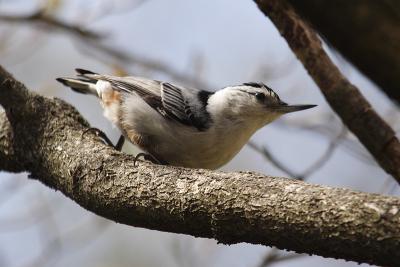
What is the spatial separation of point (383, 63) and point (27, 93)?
2.09m

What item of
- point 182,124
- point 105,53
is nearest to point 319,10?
point 182,124

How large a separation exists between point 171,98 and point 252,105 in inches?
18.7

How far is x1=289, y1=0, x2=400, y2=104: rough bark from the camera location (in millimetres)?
829

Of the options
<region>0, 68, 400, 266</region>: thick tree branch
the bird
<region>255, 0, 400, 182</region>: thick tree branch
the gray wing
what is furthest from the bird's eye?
<region>0, 68, 400, 266</region>: thick tree branch

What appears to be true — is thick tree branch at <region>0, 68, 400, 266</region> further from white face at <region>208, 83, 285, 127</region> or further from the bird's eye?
the bird's eye

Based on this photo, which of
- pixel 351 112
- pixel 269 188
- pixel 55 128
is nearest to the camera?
pixel 269 188

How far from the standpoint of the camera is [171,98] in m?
3.55

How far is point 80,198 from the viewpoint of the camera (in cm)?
225

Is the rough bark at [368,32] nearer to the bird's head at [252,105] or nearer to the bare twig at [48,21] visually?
the bird's head at [252,105]

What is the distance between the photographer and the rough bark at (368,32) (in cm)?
83

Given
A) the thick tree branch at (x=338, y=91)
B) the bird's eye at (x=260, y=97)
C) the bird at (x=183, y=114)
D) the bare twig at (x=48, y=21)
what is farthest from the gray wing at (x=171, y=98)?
the thick tree branch at (x=338, y=91)

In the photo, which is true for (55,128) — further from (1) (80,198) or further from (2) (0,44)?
(2) (0,44)

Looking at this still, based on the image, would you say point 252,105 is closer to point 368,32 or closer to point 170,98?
point 170,98

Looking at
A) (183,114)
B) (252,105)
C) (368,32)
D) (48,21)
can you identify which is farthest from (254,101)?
(368,32)
